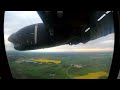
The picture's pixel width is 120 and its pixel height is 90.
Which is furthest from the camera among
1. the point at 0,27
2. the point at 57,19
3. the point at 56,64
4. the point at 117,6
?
the point at 56,64

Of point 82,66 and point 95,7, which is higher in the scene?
point 95,7

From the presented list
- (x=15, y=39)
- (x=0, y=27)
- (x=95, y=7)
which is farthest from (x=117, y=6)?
(x=15, y=39)

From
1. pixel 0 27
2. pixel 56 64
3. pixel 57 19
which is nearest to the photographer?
pixel 0 27

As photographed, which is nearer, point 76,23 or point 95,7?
point 95,7

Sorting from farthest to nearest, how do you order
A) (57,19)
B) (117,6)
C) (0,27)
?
1. (57,19)
2. (0,27)
3. (117,6)

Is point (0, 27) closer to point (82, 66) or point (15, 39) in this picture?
point (15, 39)
